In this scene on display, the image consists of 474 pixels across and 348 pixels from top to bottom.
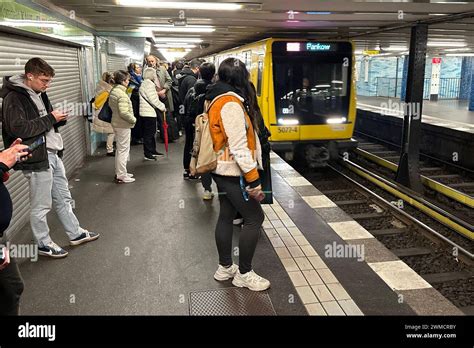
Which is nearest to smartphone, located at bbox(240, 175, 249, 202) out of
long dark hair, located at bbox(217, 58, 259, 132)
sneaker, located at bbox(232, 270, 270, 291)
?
long dark hair, located at bbox(217, 58, 259, 132)

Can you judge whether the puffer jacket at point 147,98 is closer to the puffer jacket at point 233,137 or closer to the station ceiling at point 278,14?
the station ceiling at point 278,14

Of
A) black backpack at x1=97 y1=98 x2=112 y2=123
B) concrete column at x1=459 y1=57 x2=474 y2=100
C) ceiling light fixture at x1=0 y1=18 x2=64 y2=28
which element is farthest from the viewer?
concrete column at x1=459 y1=57 x2=474 y2=100

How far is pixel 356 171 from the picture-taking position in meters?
10.0

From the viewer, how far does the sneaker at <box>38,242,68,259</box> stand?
13.4ft

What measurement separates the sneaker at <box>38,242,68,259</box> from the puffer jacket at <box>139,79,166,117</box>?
3.91 metres

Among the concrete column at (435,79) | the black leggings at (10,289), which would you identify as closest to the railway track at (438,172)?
the black leggings at (10,289)

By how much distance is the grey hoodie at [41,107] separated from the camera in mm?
3604

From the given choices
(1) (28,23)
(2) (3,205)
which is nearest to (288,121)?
(1) (28,23)

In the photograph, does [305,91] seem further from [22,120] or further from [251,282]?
[22,120]

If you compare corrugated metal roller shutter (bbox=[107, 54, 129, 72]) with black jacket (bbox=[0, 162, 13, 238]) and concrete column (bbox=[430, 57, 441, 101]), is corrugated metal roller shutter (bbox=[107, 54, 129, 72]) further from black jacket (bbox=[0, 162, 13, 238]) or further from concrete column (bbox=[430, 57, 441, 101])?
concrete column (bbox=[430, 57, 441, 101])

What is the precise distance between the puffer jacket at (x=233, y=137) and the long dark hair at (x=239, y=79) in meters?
0.08
